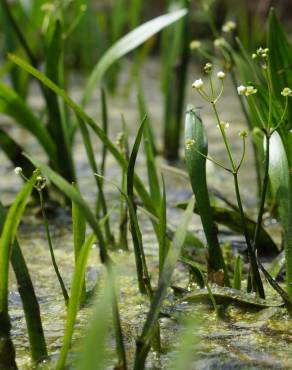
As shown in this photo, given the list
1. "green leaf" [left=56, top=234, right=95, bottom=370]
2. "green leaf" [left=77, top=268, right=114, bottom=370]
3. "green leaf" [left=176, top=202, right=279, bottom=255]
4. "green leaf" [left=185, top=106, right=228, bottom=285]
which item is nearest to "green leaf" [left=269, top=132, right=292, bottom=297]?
"green leaf" [left=185, top=106, right=228, bottom=285]

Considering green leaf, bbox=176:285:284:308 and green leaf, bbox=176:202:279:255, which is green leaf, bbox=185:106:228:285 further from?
green leaf, bbox=176:202:279:255

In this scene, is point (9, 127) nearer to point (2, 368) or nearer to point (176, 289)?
point (176, 289)

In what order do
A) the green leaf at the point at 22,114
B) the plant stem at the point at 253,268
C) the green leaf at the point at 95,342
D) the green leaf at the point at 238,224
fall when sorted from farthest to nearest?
the green leaf at the point at 22,114 < the green leaf at the point at 238,224 < the plant stem at the point at 253,268 < the green leaf at the point at 95,342

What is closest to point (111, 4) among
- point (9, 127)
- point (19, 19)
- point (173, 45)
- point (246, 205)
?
point (19, 19)

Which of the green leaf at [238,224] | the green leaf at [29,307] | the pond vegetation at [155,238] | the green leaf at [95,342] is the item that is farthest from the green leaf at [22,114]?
the green leaf at [95,342]

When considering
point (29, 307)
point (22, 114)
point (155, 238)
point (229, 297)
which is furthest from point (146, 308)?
point (22, 114)

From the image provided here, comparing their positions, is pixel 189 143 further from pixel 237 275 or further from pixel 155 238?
pixel 155 238

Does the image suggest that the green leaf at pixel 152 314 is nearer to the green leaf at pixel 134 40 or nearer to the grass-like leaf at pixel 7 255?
the grass-like leaf at pixel 7 255
